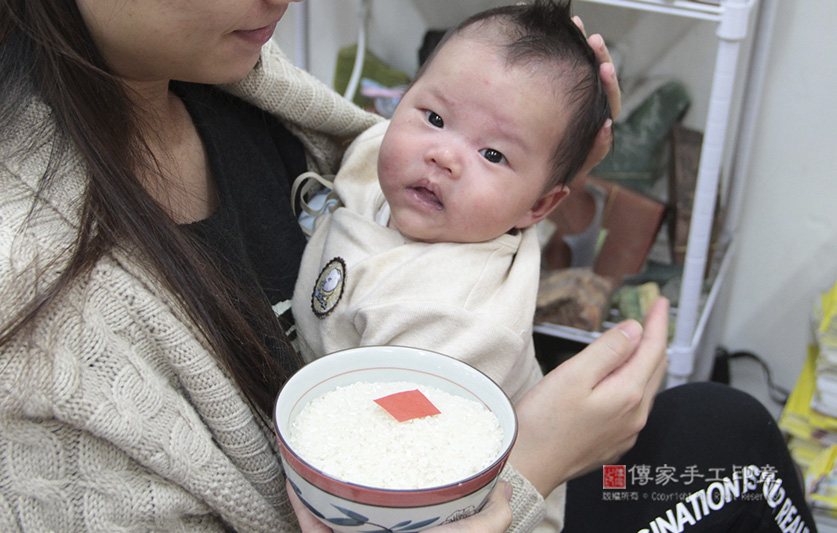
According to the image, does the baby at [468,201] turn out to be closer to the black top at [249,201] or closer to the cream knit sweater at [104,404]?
the black top at [249,201]

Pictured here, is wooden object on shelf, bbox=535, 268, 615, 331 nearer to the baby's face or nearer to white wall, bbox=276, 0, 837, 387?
white wall, bbox=276, 0, 837, 387

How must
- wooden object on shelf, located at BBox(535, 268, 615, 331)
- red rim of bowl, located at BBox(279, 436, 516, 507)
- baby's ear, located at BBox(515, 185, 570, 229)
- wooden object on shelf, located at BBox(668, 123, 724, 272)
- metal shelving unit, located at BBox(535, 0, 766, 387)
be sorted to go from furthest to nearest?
wooden object on shelf, located at BBox(668, 123, 724, 272) < wooden object on shelf, located at BBox(535, 268, 615, 331) < metal shelving unit, located at BBox(535, 0, 766, 387) < baby's ear, located at BBox(515, 185, 570, 229) < red rim of bowl, located at BBox(279, 436, 516, 507)

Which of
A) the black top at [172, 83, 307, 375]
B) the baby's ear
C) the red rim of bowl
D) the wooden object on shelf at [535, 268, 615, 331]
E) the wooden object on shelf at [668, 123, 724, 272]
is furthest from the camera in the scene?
the wooden object on shelf at [668, 123, 724, 272]

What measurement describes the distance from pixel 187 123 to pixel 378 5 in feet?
4.03

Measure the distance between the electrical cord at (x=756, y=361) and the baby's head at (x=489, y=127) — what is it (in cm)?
128

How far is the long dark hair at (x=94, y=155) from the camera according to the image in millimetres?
632

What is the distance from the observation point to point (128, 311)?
0.63 m

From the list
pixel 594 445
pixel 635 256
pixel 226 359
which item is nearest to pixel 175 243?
pixel 226 359

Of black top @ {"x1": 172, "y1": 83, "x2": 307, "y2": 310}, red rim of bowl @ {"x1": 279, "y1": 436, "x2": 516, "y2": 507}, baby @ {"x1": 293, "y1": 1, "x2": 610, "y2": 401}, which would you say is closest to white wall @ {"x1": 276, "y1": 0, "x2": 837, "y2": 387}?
baby @ {"x1": 293, "y1": 1, "x2": 610, "y2": 401}

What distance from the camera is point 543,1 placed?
3.35 ft

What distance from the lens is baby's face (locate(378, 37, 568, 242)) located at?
2.99 feet

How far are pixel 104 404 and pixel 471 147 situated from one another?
55 centimetres

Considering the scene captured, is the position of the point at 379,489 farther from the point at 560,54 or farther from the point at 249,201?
the point at 560,54

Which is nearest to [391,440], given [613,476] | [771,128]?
[613,476]
